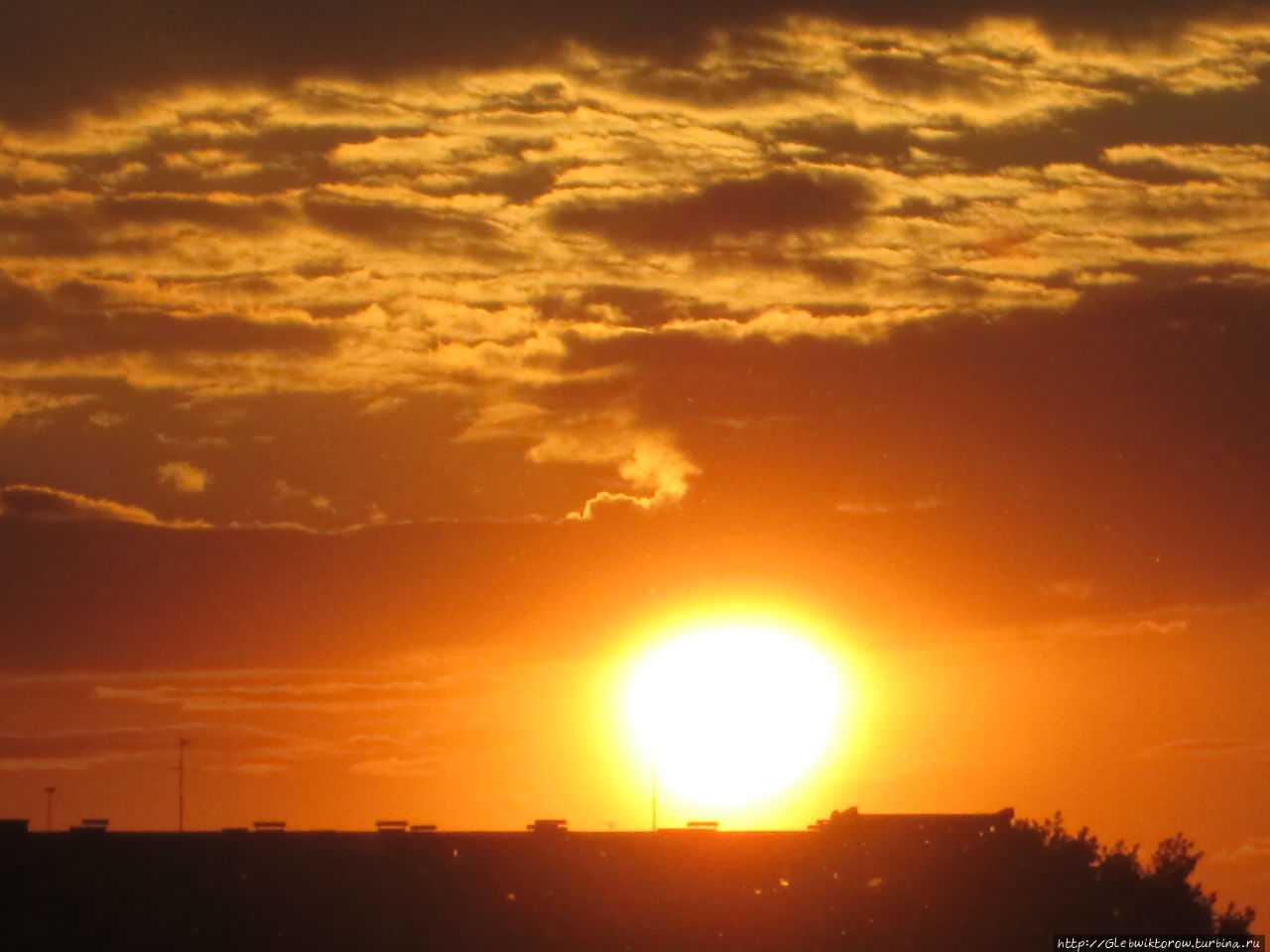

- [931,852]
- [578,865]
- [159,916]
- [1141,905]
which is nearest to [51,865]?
[159,916]

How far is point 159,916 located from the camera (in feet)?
233

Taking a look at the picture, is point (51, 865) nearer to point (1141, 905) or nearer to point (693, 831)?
point (693, 831)

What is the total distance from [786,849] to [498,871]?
12221mm

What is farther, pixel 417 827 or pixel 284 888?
pixel 417 827

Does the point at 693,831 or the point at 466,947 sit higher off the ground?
the point at 693,831

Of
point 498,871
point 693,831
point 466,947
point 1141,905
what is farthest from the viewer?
point 1141,905

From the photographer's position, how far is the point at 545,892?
256 feet

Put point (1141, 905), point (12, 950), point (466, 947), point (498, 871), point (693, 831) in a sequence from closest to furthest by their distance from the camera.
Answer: point (12, 950) < point (466, 947) < point (498, 871) < point (693, 831) < point (1141, 905)

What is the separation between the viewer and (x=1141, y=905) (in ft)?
308

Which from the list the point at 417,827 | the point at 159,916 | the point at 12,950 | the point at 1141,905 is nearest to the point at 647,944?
the point at 417,827

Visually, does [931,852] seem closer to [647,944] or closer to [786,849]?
[786,849]

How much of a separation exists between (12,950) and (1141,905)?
5010 cm

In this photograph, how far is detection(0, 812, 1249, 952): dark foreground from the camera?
71.2 metres

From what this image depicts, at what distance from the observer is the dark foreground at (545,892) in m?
71.2
